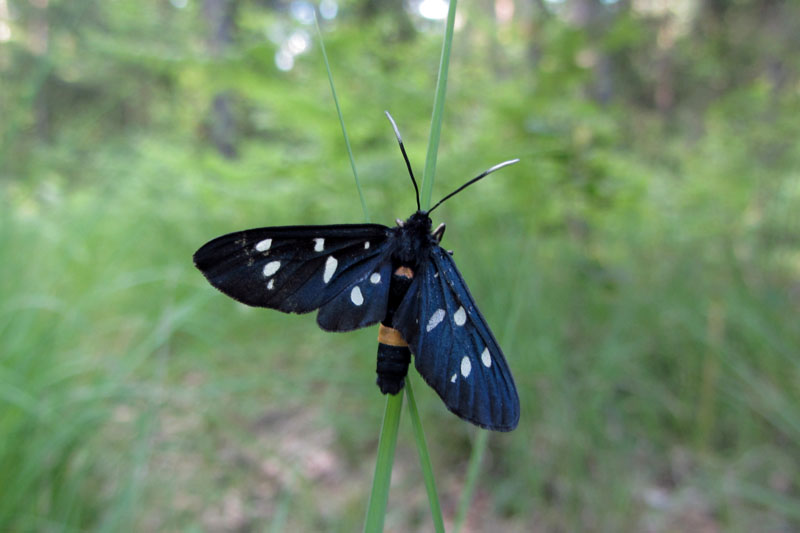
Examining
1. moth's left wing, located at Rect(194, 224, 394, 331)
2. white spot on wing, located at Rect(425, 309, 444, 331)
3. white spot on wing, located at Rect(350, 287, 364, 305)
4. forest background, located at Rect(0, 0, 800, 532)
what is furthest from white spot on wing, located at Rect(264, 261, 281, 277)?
forest background, located at Rect(0, 0, 800, 532)

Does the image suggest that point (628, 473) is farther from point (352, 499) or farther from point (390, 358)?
point (390, 358)

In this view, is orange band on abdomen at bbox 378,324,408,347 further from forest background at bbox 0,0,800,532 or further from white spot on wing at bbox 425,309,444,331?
forest background at bbox 0,0,800,532

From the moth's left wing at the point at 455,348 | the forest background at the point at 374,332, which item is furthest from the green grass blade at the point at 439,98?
the forest background at the point at 374,332

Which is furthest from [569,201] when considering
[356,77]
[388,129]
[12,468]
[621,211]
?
[12,468]

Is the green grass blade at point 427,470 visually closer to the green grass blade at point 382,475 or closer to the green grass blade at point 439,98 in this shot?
the green grass blade at point 382,475

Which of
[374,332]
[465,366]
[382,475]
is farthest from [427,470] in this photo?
[374,332]

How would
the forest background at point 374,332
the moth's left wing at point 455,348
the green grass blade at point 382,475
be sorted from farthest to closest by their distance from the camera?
1. the forest background at point 374,332
2. the moth's left wing at point 455,348
3. the green grass blade at point 382,475
